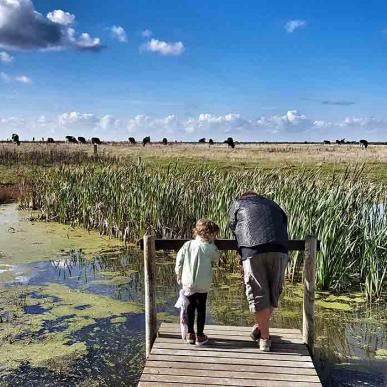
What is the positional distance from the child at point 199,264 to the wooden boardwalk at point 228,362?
34 cm

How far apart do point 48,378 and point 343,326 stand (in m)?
3.49

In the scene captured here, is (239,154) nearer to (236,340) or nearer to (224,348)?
(236,340)

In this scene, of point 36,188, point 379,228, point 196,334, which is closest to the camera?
point 196,334

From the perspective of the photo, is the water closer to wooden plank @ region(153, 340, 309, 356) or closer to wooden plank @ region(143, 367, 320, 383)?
wooden plank @ region(153, 340, 309, 356)

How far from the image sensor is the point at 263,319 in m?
4.20

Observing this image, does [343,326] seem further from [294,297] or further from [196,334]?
[196,334]

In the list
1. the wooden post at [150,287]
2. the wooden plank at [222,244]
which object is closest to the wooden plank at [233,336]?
the wooden post at [150,287]

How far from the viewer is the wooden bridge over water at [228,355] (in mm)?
3748

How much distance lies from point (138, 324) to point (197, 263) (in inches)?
88.5

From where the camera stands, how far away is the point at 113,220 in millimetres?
10844

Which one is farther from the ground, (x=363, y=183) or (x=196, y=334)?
(x=363, y=183)

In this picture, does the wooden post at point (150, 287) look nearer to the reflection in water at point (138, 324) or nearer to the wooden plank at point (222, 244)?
the wooden plank at point (222, 244)

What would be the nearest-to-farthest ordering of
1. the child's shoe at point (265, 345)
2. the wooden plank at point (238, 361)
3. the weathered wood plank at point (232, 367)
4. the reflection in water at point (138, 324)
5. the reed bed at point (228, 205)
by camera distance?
1. the weathered wood plank at point (232, 367)
2. the wooden plank at point (238, 361)
3. the child's shoe at point (265, 345)
4. the reflection in water at point (138, 324)
5. the reed bed at point (228, 205)

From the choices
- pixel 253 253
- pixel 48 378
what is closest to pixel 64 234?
pixel 48 378
